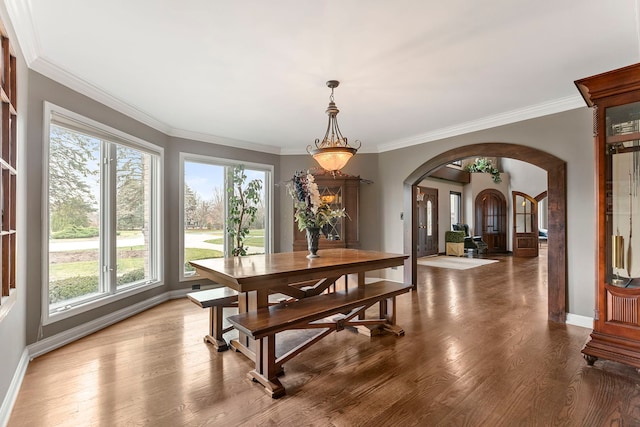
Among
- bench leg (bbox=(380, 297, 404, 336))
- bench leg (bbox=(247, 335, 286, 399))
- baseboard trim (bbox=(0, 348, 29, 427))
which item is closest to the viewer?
baseboard trim (bbox=(0, 348, 29, 427))

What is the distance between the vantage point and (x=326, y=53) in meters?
2.50

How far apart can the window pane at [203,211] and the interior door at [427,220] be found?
248 inches

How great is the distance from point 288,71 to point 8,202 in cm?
228

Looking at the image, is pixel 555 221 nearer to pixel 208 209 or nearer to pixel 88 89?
pixel 208 209

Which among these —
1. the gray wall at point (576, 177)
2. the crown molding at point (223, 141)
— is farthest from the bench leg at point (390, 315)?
the crown molding at point (223, 141)

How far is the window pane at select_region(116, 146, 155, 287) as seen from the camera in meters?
3.90

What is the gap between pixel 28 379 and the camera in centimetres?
238

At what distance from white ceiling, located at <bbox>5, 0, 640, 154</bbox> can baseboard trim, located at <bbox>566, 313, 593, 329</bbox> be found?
2370mm

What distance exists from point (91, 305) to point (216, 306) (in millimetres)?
1556

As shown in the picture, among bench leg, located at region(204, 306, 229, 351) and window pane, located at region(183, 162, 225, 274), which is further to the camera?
window pane, located at region(183, 162, 225, 274)

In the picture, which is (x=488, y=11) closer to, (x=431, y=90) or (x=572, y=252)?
(x=431, y=90)

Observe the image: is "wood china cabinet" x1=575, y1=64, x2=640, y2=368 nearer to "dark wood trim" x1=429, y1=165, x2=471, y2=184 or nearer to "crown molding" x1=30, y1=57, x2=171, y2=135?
"crown molding" x1=30, y1=57, x2=171, y2=135

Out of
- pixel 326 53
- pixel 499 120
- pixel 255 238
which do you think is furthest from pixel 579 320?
pixel 255 238

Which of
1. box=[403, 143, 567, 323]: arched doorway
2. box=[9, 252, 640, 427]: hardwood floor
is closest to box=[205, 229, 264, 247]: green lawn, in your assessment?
box=[9, 252, 640, 427]: hardwood floor
